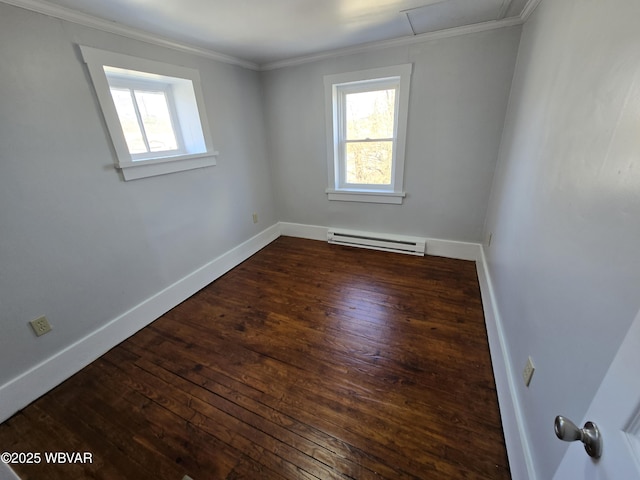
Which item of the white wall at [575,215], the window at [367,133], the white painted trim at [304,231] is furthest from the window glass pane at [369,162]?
the white wall at [575,215]

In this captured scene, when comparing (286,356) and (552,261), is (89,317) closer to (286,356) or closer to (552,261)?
(286,356)

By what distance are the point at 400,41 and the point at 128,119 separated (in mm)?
2457

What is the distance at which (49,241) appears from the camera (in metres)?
1.61

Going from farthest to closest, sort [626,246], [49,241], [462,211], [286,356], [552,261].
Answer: [462,211]
[286,356]
[49,241]
[552,261]
[626,246]

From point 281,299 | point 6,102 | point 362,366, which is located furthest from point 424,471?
point 6,102

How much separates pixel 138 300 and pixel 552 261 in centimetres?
267

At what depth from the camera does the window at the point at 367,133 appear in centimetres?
268

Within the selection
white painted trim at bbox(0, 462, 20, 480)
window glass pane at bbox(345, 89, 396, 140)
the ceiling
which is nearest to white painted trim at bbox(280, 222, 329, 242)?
window glass pane at bbox(345, 89, 396, 140)

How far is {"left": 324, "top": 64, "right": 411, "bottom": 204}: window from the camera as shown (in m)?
2.68

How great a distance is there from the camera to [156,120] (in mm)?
2291

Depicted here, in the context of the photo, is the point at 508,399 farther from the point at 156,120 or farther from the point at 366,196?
the point at 156,120

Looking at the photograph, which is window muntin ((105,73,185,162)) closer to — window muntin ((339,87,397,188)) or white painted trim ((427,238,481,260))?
window muntin ((339,87,397,188))

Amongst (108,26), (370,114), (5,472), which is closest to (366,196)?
(370,114)

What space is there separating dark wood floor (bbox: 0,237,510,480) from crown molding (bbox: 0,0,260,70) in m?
2.11
